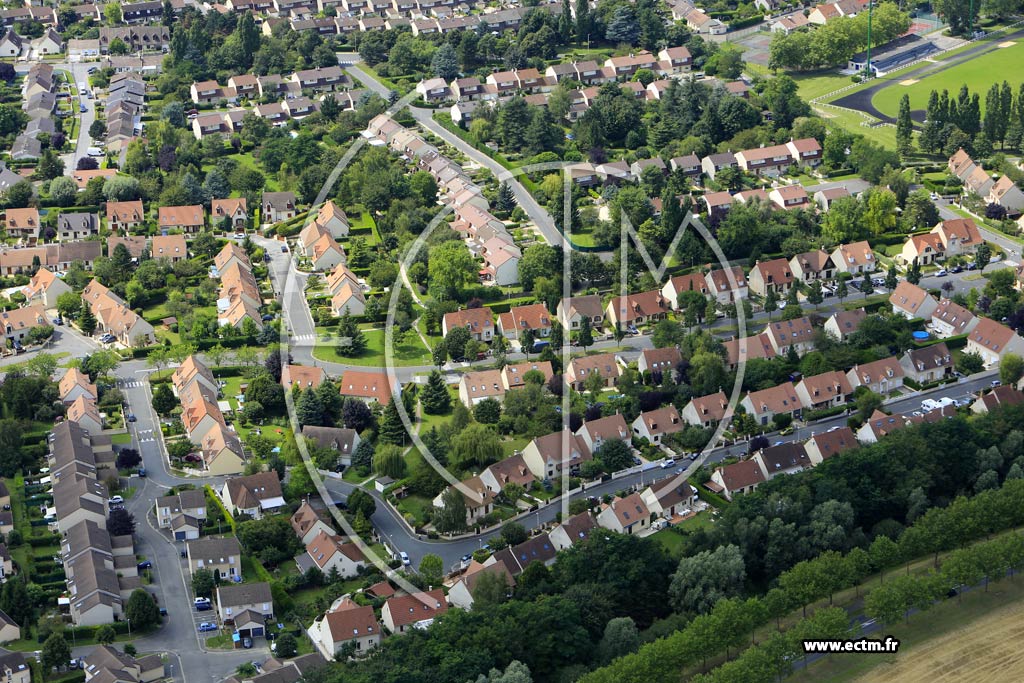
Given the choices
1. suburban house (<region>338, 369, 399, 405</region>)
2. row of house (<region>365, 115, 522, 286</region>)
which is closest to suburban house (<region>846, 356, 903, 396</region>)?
row of house (<region>365, 115, 522, 286</region>)

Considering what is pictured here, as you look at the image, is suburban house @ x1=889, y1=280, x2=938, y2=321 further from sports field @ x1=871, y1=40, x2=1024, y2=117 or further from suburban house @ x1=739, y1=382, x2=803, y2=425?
sports field @ x1=871, y1=40, x2=1024, y2=117

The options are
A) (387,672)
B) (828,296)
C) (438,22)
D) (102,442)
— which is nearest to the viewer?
(387,672)

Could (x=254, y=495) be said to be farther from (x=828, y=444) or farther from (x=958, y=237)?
(x=958, y=237)

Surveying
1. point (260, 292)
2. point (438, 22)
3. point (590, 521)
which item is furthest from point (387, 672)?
point (438, 22)

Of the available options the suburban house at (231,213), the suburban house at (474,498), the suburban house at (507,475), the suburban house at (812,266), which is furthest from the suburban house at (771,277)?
the suburban house at (231,213)

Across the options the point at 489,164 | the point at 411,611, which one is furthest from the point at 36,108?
the point at 411,611

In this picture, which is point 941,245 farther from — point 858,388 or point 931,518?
point 931,518
